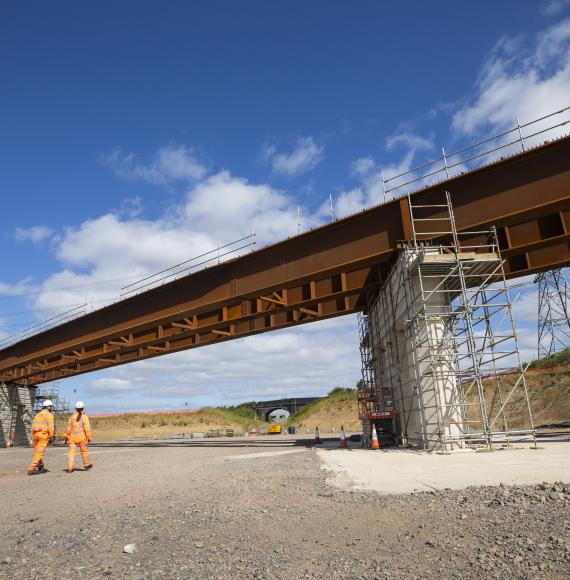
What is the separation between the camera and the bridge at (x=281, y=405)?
67688 mm

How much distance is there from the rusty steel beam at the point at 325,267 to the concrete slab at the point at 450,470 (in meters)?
6.26

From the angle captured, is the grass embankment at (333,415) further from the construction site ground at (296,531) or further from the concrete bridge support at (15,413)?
the concrete bridge support at (15,413)

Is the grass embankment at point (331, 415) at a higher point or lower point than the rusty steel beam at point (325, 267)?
lower

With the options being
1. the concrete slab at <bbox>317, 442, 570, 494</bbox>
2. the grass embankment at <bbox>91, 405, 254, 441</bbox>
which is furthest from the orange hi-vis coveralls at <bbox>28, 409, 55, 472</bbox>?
the grass embankment at <bbox>91, 405, 254, 441</bbox>

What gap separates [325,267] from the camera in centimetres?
1633

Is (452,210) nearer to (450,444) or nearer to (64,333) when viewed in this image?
(450,444)

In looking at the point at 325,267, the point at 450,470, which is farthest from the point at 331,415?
the point at 450,470

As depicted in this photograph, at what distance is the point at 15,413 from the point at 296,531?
38422 mm

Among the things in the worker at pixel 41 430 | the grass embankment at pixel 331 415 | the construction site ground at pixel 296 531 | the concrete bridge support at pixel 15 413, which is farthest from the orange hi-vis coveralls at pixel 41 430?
the grass embankment at pixel 331 415

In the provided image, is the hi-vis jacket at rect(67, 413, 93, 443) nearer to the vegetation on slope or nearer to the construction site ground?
the construction site ground

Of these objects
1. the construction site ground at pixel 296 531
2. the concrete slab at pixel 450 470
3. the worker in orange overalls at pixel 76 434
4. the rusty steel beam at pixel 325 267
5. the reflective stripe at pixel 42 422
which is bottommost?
the concrete slab at pixel 450 470

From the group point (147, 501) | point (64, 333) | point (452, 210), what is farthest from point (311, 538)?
point (64, 333)

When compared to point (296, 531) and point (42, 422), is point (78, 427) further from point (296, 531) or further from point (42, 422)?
point (296, 531)

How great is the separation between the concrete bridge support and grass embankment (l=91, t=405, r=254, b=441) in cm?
1688
